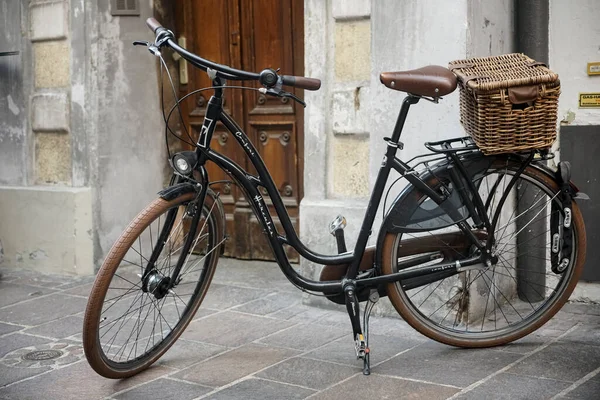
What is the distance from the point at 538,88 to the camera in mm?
3898

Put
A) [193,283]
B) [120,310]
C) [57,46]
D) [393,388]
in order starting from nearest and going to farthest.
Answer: [393,388] < [193,283] < [120,310] < [57,46]

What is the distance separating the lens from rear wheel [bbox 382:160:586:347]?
4.20 metres

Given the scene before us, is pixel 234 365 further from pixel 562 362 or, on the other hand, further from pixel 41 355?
pixel 562 362

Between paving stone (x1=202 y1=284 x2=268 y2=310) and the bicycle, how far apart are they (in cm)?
90

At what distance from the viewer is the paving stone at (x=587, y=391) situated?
365cm

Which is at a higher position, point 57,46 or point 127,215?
point 57,46

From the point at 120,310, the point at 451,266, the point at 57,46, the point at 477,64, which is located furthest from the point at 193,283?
the point at 57,46

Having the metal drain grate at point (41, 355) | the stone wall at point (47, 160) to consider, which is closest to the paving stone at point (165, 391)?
the metal drain grate at point (41, 355)

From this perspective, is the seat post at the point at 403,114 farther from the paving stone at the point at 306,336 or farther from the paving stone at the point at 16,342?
the paving stone at the point at 16,342

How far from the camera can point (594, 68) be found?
16.5 feet

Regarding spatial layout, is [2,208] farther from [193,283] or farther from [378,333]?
[378,333]

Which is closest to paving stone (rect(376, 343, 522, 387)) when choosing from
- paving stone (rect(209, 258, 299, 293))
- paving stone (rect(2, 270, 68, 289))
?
paving stone (rect(209, 258, 299, 293))

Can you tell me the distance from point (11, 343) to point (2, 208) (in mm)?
2293

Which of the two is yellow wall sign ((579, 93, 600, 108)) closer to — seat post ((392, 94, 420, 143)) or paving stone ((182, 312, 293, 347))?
seat post ((392, 94, 420, 143))
